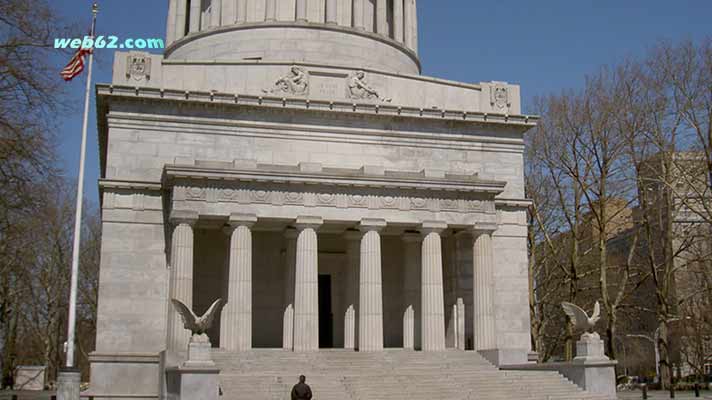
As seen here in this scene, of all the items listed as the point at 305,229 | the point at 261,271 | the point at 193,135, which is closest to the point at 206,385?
the point at 305,229

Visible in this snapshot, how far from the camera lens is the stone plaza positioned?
1200 inches

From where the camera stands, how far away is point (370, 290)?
31.8 metres

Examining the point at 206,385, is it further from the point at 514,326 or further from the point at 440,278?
→ the point at 514,326

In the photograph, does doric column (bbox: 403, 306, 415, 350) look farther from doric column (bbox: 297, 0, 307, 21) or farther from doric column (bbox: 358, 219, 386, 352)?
doric column (bbox: 297, 0, 307, 21)

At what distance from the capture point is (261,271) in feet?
115

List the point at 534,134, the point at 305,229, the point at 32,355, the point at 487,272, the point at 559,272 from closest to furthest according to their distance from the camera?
1. the point at 305,229
2. the point at 487,272
3. the point at 534,134
4. the point at 559,272
5. the point at 32,355

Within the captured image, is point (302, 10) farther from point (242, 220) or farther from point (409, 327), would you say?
point (409, 327)

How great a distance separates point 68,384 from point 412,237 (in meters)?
16.5

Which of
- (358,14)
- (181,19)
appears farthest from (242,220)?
(181,19)

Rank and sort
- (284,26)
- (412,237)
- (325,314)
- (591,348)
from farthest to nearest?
(284,26), (325,314), (412,237), (591,348)

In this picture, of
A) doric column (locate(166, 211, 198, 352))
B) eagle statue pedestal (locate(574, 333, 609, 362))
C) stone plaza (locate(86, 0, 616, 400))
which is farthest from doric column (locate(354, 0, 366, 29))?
eagle statue pedestal (locate(574, 333, 609, 362))

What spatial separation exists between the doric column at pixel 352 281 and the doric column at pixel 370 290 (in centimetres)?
141

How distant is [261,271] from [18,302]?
26.7 meters

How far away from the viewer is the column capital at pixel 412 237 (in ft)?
114
